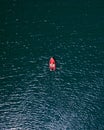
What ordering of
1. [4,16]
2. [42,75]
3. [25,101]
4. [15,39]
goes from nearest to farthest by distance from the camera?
[25,101]
[42,75]
[15,39]
[4,16]

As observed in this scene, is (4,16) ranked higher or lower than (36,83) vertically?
higher

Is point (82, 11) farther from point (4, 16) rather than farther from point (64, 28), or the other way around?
point (4, 16)

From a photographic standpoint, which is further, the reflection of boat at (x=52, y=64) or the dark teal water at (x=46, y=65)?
the reflection of boat at (x=52, y=64)

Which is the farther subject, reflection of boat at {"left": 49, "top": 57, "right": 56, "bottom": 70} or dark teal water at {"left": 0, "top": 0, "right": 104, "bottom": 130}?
reflection of boat at {"left": 49, "top": 57, "right": 56, "bottom": 70}

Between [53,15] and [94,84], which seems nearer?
[94,84]

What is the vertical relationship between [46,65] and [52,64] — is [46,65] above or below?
below

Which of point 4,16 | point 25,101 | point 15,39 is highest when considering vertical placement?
point 4,16

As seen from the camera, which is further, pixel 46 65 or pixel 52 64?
pixel 46 65

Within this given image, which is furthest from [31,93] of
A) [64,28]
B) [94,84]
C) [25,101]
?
[64,28]
